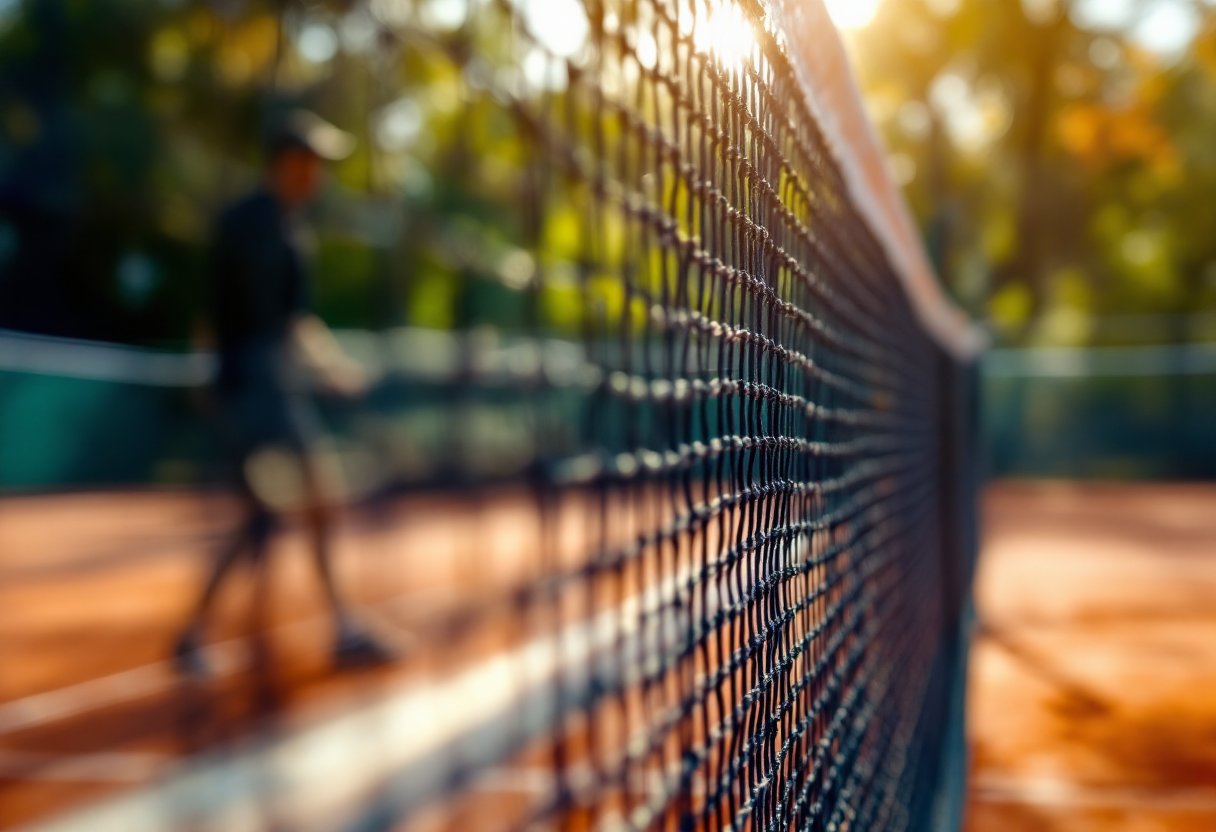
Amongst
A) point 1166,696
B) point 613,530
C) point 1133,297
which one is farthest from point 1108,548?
point 1133,297

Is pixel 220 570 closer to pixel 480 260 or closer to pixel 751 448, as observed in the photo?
pixel 751 448

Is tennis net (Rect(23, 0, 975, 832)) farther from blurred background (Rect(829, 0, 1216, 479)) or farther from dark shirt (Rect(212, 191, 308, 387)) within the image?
blurred background (Rect(829, 0, 1216, 479))

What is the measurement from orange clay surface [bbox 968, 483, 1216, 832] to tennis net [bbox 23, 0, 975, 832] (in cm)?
24

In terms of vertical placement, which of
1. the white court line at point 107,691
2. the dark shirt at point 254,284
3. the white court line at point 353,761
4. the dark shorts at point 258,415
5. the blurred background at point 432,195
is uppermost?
the blurred background at point 432,195

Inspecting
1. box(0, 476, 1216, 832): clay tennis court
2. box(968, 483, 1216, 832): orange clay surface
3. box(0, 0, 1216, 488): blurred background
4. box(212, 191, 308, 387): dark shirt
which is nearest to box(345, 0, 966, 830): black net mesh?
box(968, 483, 1216, 832): orange clay surface

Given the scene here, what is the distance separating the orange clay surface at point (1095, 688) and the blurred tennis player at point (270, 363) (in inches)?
81.1

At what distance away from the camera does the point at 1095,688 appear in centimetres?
432

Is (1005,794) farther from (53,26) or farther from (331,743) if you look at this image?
(53,26)

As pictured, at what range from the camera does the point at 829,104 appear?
1.77m

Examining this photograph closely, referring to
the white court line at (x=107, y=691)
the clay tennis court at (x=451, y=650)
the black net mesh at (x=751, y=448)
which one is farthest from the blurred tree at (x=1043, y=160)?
the black net mesh at (x=751, y=448)

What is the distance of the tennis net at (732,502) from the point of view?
124 centimetres

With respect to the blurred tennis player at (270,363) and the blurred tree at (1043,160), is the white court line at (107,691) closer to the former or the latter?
the blurred tennis player at (270,363)

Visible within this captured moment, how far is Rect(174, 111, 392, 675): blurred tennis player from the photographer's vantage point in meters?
4.43

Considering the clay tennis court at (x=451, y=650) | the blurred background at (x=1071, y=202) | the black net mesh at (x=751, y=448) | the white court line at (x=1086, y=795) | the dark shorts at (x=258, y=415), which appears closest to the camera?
the black net mesh at (x=751, y=448)
